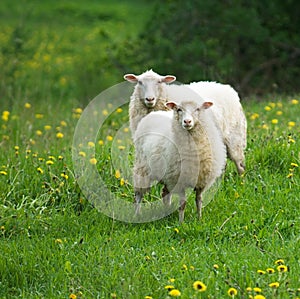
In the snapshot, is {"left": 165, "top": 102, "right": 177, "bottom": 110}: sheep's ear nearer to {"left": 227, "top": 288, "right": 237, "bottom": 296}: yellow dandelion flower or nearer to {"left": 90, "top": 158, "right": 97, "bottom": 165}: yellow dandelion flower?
{"left": 90, "top": 158, "right": 97, "bottom": 165}: yellow dandelion flower

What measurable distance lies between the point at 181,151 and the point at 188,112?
1.00 feet

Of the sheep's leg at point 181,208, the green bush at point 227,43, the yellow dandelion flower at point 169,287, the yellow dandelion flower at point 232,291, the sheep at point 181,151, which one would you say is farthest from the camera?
the green bush at point 227,43

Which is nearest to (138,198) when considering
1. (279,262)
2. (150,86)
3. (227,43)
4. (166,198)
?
(166,198)

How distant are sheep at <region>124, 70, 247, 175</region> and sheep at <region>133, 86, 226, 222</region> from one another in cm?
44

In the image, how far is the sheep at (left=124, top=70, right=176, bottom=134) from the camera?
19.3ft

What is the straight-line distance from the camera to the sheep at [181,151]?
5.18 m

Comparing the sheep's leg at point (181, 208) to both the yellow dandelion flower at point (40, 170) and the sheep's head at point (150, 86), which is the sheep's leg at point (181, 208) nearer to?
the sheep's head at point (150, 86)

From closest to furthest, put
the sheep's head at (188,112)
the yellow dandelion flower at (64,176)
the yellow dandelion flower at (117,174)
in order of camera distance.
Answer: the sheep's head at (188,112), the yellow dandelion flower at (64,176), the yellow dandelion flower at (117,174)

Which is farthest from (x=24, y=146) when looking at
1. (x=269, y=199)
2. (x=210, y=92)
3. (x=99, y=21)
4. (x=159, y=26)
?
(x=99, y=21)

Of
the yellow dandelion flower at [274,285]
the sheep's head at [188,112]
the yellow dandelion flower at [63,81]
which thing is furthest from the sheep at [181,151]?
the yellow dandelion flower at [63,81]

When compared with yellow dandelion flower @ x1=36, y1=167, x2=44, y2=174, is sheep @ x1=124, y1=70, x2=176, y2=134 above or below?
above

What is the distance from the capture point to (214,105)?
5949 millimetres

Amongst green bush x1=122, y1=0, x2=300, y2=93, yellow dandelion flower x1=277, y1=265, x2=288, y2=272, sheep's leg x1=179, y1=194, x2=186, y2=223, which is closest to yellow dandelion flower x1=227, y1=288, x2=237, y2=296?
yellow dandelion flower x1=277, y1=265, x2=288, y2=272

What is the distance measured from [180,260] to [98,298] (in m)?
0.65
